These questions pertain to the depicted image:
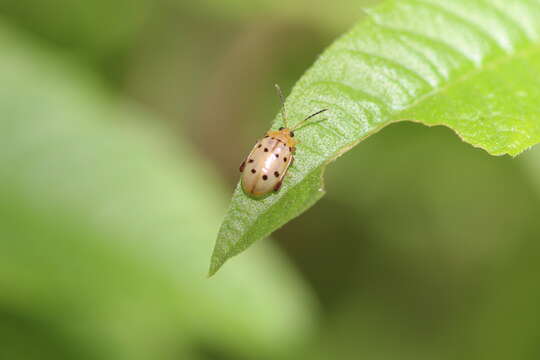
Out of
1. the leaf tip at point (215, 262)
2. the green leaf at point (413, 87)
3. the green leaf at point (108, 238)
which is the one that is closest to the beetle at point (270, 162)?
the green leaf at point (413, 87)

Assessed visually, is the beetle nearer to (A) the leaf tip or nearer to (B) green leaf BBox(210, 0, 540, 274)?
(B) green leaf BBox(210, 0, 540, 274)

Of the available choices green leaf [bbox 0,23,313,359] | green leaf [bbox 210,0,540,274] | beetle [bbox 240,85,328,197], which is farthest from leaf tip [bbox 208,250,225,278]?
green leaf [bbox 0,23,313,359]

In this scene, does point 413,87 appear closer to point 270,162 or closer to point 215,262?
point 270,162

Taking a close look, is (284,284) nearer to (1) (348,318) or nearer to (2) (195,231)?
(2) (195,231)

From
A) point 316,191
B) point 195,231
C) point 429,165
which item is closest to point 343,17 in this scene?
point 429,165

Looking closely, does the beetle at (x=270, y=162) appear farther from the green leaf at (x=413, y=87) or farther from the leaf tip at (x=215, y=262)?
the leaf tip at (x=215, y=262)

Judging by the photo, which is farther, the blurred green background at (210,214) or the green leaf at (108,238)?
the blurred green background at (210,214)
